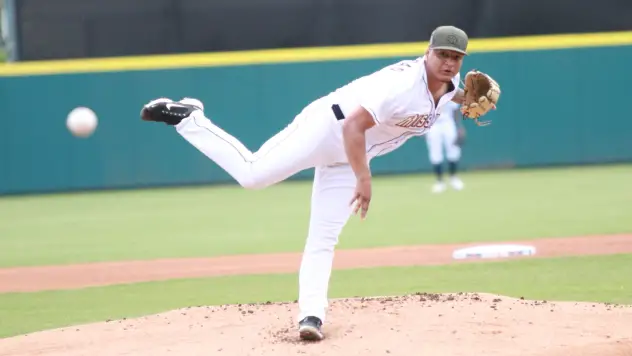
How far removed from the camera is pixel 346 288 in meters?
7.65

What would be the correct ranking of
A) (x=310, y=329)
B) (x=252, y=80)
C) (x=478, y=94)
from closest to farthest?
(x=310, y=329) → (x=478, y=94) → (x=252, y=80)

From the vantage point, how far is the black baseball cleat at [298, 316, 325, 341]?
517cm

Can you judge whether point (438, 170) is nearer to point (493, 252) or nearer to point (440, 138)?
point (440, 138)

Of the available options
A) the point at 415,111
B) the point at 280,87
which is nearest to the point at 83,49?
the point at 280,87

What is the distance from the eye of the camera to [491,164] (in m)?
16.4

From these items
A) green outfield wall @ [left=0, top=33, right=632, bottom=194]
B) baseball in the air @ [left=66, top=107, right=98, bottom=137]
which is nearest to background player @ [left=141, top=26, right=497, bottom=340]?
baseball in the air @ [left=66, top=107, right=98, bottom=137]

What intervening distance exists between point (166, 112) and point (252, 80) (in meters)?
10.3

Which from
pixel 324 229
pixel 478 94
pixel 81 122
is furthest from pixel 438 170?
pixel 324 229

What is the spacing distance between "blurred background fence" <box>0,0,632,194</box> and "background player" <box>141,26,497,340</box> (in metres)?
9.21

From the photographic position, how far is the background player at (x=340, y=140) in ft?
16.3

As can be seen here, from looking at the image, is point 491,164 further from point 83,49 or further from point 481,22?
point 83,49

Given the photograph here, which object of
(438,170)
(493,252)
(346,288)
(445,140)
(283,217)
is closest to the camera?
(346,288)

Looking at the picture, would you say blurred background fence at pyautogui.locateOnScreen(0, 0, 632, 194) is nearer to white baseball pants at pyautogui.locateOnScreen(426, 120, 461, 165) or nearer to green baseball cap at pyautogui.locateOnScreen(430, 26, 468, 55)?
white baseball pants at pyautogui.locateOnScreen(426, 120, 461, 165)

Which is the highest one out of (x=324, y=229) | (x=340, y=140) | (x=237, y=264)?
(x=340, y=140)
